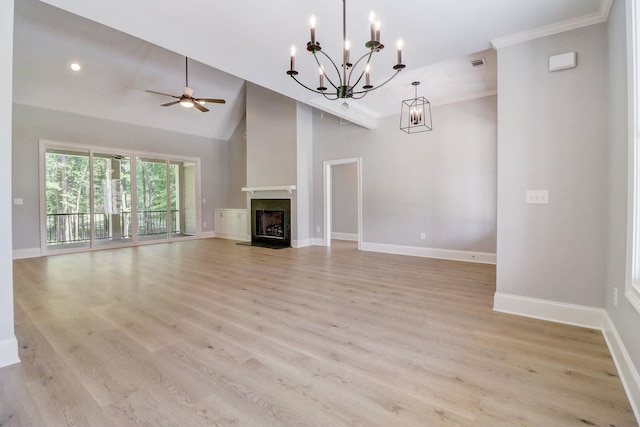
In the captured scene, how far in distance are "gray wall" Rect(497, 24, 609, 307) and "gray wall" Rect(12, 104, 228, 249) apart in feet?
25.4

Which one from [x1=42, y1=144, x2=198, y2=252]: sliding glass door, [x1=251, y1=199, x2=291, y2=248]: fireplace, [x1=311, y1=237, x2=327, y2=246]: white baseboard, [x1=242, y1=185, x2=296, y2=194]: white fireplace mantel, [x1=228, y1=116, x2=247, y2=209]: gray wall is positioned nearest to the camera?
[x1=42, y1=144, x2=198, y2=252]: sliding glass door

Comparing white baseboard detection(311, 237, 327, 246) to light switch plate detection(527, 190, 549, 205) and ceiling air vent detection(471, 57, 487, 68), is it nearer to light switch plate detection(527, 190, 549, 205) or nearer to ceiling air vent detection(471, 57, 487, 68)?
ceiling air vent detection(471, 57, 487, 68)

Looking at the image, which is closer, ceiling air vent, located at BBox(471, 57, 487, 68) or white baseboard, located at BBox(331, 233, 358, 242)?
ceiling air vent, located at BBox(471, 57, 487, 68)

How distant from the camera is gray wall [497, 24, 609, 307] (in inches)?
99.7

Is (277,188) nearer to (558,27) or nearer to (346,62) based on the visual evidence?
(346,62)

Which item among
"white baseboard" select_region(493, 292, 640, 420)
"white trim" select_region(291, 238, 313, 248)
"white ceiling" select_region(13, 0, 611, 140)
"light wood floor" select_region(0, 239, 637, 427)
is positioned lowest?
"light wood floor" select_region(0, 239, 637, 427)

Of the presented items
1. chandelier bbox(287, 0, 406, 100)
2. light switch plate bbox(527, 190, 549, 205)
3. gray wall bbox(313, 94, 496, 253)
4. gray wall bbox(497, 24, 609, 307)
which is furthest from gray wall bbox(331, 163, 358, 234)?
light switch plate bbox(527, 190, 549, 205)

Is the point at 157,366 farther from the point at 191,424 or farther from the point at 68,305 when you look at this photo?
the point at 68,305

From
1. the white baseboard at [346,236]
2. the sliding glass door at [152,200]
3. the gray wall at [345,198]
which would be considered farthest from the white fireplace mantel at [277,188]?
the sliding glass door at [152,200]

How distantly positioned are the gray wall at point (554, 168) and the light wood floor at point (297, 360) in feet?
1.51

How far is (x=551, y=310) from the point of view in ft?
8.96

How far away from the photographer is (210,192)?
894 cm

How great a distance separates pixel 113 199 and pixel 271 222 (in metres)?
3.80

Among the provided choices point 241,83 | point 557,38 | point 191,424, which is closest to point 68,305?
point 191,424
